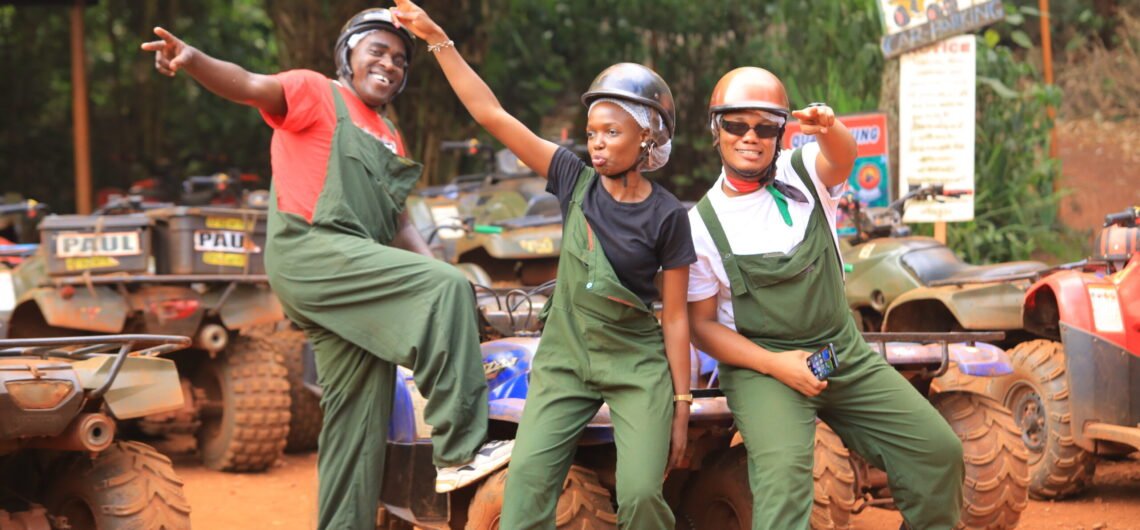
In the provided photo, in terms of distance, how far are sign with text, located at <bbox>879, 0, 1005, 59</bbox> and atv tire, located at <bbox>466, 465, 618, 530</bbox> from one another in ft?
19.3

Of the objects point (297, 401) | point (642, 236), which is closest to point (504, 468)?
point (642, 236)

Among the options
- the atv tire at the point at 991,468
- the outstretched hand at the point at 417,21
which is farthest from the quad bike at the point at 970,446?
the outstretched hand at the point at 417,21

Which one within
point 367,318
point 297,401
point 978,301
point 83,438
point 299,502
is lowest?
point 299,502

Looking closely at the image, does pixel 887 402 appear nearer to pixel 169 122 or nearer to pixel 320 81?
pixel 320 81

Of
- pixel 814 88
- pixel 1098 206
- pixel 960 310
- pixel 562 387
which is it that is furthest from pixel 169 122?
pixel 562 387

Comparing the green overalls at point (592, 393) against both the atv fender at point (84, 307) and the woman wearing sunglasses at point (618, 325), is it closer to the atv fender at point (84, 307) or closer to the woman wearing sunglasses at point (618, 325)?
the woman wearing sunglasses at point (618, 325)

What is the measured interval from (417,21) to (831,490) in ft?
6.59

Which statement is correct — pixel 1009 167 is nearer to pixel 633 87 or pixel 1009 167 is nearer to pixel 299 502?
pixel 299 502

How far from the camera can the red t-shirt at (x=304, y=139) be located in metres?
4.72

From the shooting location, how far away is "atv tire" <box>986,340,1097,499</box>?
22.7ft

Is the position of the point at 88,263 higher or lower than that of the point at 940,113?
lower

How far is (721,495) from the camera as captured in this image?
4.94 meters

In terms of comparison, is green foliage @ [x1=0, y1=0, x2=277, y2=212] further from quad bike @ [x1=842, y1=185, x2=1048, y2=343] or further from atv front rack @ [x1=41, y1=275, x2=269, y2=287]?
quad bike @ [x1=842, y1=185, x2=1048, y2=343]

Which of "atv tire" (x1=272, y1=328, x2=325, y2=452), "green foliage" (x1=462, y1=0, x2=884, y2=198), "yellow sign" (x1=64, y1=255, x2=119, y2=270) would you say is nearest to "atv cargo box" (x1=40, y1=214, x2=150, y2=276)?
"yellow sign" (x1=64, y1=255, x2=119, y2=270)
